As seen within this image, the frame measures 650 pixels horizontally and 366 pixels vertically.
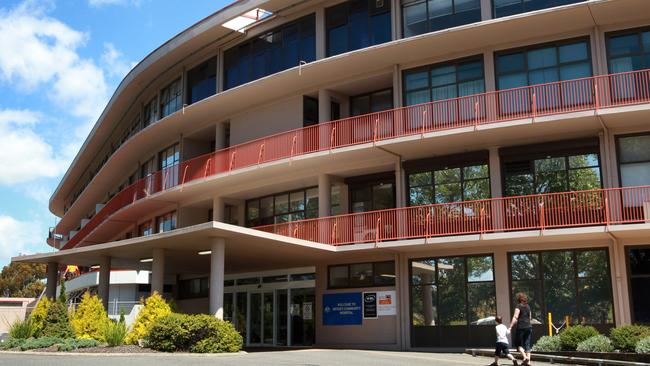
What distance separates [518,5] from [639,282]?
9.56 meters

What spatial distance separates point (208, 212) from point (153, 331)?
44.3 feet

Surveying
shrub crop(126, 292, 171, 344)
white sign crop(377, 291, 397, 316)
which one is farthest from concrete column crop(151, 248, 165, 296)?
white sign crop(377, 291, 397, 316)

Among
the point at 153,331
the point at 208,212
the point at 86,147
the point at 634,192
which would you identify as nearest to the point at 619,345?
the point at 634,192

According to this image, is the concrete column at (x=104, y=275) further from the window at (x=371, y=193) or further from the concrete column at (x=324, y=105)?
the concrete column at (x=324, y=105)

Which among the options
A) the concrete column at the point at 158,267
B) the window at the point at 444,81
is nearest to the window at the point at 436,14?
the window at the point at 444,81

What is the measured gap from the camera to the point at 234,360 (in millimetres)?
16953

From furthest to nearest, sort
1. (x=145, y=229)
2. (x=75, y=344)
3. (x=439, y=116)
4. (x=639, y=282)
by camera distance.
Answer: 1. (x=145, y=229)
2. (x=439, y=116)
3. (x=639, y=282)
4. (x=75, y=344)

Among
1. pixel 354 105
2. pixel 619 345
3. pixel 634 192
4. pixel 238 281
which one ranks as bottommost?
pixel 619 345

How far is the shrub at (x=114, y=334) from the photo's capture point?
20.2m

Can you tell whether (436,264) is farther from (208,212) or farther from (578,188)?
(208,212)

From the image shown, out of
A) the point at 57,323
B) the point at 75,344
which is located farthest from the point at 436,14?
the point at 57,323

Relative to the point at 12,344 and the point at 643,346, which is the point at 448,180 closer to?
the point at 643,346

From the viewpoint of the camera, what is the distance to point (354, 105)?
2761 centimetres

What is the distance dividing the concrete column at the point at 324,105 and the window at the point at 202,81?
20.1 ft
